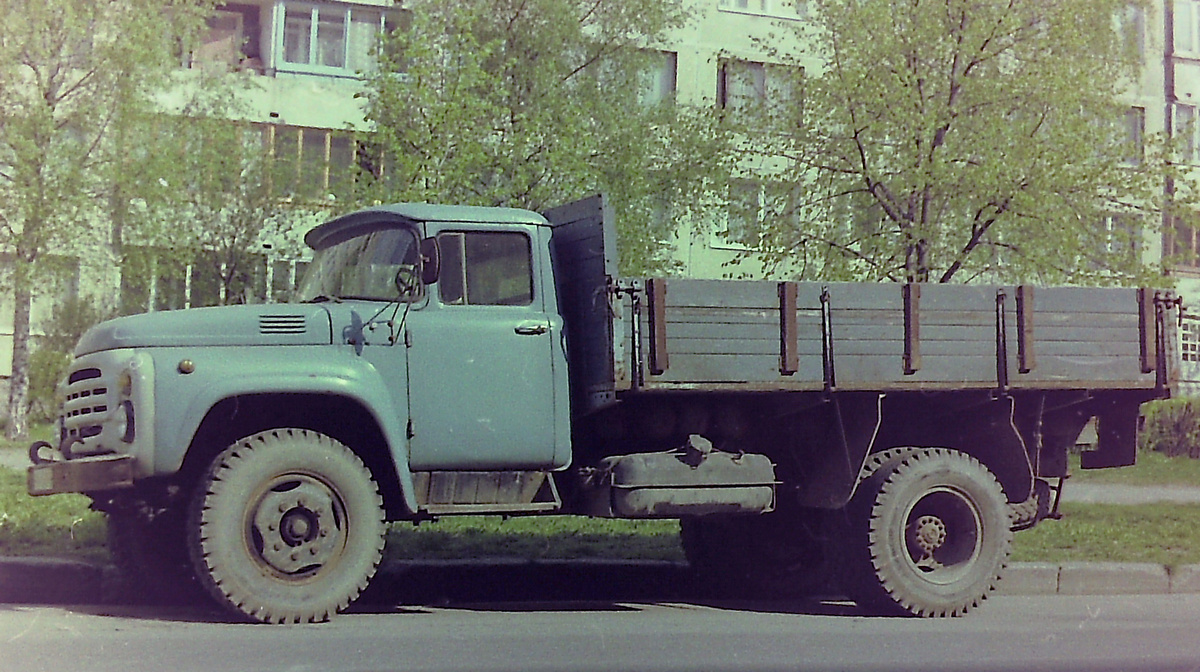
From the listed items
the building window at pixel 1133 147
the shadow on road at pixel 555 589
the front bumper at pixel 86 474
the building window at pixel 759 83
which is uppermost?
the building window at pixel 759 83

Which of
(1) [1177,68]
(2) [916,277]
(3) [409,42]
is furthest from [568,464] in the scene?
(1) [1177,68]

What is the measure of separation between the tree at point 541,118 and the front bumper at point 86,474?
9.38m

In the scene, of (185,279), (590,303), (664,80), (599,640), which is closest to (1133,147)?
(590,303)

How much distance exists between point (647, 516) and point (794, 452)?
4.12 feet

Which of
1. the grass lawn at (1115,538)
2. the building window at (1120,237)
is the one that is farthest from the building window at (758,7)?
the grass lawn at (1115,538)

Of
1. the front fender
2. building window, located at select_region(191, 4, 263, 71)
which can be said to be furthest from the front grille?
building window, located at select_region(191, 4, 263, 71)

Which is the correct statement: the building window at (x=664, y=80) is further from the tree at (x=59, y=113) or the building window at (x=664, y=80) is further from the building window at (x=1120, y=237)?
the building window at (x=1120, y=237)

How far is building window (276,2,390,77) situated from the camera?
98.2 feet

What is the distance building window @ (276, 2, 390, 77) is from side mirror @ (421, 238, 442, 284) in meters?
23.2

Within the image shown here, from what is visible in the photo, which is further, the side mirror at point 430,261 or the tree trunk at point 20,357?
the tree trunk at point 20,357

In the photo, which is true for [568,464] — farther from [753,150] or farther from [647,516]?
[753,150]

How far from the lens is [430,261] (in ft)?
25.0

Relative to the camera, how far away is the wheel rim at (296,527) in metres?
7.13

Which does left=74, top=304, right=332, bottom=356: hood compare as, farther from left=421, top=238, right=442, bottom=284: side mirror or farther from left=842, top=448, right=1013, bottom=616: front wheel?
left=842, top=448, right=1013, bottom=616: front wheel
